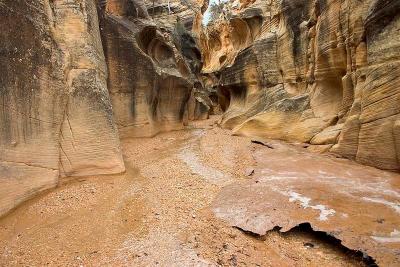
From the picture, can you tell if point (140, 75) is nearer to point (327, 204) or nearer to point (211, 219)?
point (211, 219)

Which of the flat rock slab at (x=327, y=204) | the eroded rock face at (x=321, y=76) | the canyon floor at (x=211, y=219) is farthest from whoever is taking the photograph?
the eroded rock face at (x=321, y=76)

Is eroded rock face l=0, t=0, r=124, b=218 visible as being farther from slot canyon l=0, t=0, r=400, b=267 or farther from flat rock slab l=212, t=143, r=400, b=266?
flat rock slab l=212, t=143, r=400, b=266

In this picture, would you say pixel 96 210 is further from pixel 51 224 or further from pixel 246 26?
pixel 246 26

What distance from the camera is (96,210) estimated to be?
246 inches

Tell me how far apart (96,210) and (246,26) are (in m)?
16.8

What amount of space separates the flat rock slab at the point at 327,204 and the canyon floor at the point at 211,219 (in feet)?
0.06

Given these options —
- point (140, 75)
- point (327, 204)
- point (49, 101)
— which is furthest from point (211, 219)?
point (140, 75)

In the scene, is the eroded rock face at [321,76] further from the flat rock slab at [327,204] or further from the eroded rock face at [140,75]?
the eroded rock face at [140,75]

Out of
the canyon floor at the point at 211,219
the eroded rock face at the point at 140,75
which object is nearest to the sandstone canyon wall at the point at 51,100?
the canyon floor at the point at 211,219

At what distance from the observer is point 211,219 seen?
5910 mm

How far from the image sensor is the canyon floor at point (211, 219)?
191 inches

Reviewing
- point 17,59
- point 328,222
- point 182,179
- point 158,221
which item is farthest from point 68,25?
point 328,222

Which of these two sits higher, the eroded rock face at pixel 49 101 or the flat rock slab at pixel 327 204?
the eroded rock face at pixel 49 101

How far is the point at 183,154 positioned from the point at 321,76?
21.0 feet
